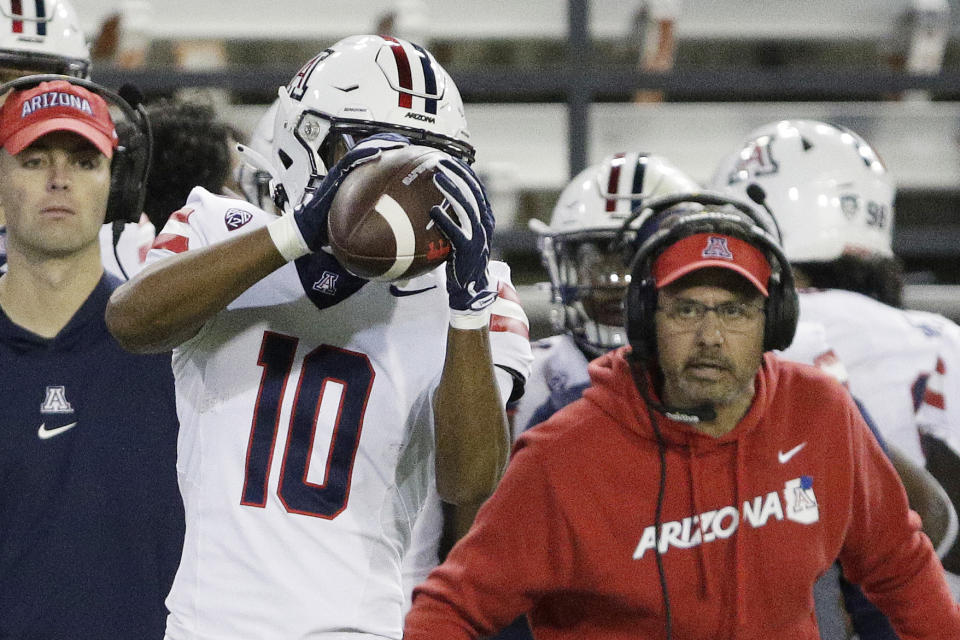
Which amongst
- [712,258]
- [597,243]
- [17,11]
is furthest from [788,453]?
[17,11]

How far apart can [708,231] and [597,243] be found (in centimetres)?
111

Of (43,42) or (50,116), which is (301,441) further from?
(43,42)

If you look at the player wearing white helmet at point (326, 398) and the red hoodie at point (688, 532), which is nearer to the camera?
the player wearing white helmet at point (326, 398)

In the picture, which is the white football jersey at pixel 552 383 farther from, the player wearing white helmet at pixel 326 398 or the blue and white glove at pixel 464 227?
the blue and white glove at pixel 464 227

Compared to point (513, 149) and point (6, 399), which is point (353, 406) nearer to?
point (6, 399)

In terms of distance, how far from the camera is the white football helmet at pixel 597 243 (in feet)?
10.2

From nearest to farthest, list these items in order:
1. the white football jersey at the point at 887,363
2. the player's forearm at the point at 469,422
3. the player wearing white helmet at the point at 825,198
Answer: the player's forearm at the point at 469,422 → the white football jersey at the point at 887,363 → the player wearing white helmet at the point at 825,198

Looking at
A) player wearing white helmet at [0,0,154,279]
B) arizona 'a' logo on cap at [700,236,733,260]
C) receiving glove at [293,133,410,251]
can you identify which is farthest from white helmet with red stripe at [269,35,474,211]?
player wearing white helmet at [0,0,154,279]

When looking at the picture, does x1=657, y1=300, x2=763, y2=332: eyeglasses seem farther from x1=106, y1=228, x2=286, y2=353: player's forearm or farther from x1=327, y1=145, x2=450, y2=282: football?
x1=106, y1=228, x2=286, y2=353: player's forearm

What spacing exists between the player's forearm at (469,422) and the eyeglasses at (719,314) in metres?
0.51

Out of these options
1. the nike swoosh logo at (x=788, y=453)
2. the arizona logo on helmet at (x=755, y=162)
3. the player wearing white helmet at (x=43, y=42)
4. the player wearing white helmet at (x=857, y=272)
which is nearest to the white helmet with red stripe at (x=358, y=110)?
the nike swoosh logo at (x=788, y=453)

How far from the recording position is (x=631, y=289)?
87.9 inches

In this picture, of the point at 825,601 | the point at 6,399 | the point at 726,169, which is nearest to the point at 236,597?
the point at 6,399

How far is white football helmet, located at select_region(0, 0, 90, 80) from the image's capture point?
322 centimetres
